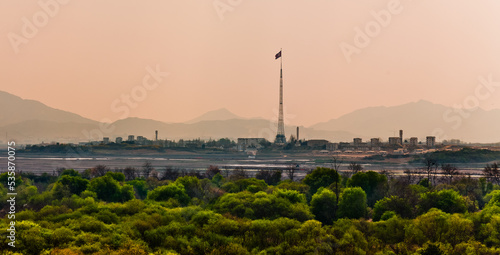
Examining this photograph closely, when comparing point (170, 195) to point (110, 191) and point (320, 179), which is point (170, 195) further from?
point (320, 179)

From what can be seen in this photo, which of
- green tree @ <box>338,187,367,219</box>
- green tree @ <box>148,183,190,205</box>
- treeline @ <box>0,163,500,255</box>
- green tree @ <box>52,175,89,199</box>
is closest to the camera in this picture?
treeline @ <box>0,163,500,255</box>

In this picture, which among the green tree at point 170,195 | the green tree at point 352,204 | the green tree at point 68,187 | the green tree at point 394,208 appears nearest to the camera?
the green tree at point 394,208

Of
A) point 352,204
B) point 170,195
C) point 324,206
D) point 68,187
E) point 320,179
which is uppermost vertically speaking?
point 320,179

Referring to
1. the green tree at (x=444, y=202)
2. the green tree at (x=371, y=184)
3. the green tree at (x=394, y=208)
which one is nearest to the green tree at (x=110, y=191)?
the green tree at (x=371, y=184)

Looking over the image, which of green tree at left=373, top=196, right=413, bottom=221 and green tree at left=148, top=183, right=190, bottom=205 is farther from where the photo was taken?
green tree at left=148, top=183, right=190, bottom=205

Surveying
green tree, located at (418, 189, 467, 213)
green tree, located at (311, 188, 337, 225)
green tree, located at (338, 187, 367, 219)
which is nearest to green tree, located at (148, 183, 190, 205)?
green tree, located at (311, 188, 337, 225)

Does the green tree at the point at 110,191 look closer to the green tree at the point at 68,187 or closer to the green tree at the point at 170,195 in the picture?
the green tree at the point at 68,187

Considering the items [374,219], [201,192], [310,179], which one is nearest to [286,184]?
[310,179]

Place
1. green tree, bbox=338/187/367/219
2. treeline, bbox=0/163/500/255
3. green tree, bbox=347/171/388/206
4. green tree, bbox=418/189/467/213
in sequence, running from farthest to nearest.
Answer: green tree, bbox=347/171/388/206, green tree, bbox=338/187/367/219, green tree, bbox=418/189/467/213, treeline, bbox=0/163/500/255

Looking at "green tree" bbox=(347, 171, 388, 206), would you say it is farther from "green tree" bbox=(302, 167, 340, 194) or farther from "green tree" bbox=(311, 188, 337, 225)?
"green tree" bbox=(311, 188, 337, 225)

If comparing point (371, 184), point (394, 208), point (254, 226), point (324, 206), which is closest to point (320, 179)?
point (371, 184)

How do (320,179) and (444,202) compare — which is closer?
(444,202)

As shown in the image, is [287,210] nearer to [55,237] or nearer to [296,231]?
[296,231]
